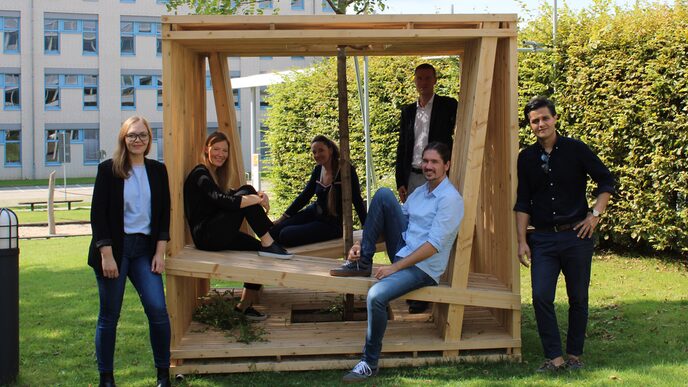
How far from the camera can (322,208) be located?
7.30m

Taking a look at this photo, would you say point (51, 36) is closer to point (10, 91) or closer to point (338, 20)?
point (10, 91)

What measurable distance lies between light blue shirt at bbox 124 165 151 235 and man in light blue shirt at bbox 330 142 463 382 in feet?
4.48

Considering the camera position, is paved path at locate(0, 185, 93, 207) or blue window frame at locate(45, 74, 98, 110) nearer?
paved path at locate(0, 185, 93, 207)

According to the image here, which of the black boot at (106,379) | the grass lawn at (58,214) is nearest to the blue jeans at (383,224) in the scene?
the black boot at (106,379)

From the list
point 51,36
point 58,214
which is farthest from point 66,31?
→ point 58,214

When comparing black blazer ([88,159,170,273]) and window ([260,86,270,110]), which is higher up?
window ([260,86,270,110])

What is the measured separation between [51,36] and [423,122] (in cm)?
3806

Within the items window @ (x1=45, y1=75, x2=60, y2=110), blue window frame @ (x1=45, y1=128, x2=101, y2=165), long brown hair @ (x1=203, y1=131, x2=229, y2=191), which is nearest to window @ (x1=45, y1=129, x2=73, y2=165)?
blue window frame @ (x1=45, y1=128, x2=101, y2=165)

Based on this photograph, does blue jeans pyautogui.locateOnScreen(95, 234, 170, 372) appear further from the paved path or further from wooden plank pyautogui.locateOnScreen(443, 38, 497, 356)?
the paved path

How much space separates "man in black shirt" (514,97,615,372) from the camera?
5.36m

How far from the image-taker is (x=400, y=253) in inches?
221

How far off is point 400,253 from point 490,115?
1.42 meters

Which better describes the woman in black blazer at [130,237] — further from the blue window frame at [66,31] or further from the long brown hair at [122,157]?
the blue window frame at [66,31]

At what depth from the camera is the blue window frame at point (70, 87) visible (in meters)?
40.9
